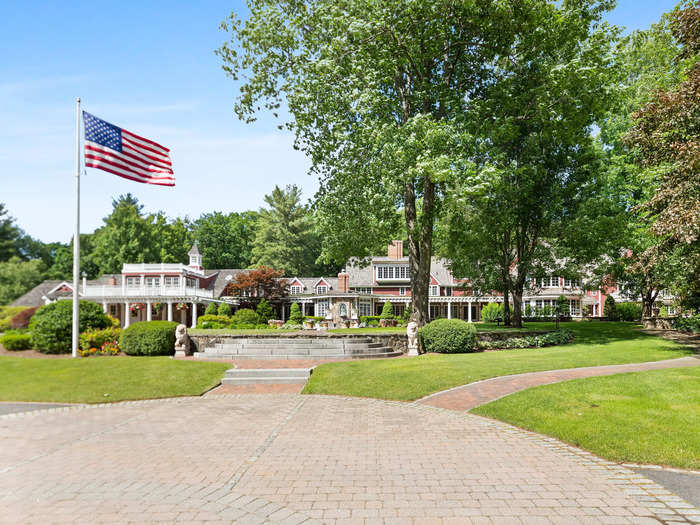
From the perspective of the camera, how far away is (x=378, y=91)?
20.8 metres

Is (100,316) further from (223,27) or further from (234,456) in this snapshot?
(234,456)

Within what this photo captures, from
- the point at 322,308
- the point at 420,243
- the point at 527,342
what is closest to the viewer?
the point at 527,342

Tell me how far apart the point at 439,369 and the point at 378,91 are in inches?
494

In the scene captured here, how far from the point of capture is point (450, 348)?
20.3 metres

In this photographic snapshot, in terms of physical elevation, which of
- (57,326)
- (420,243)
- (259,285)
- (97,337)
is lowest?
(97,337)

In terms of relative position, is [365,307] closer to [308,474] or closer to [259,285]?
[259,285]

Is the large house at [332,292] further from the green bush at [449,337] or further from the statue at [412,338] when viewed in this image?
the statue at [412,338]

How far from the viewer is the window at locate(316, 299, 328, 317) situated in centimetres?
5199

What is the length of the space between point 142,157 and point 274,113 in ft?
21.7

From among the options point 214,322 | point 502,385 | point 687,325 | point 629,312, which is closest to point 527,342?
point 687,325

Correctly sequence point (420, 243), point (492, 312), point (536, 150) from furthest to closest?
point (492, 312) → point (536, 150) → point (420, 243)

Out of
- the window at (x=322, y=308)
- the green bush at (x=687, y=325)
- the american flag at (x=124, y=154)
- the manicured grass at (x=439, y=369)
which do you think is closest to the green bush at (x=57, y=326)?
the american flag at (x=124, y=154)

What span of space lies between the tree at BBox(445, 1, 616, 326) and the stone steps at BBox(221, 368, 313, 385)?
8664mm

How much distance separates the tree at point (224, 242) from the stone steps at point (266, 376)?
5950cm
